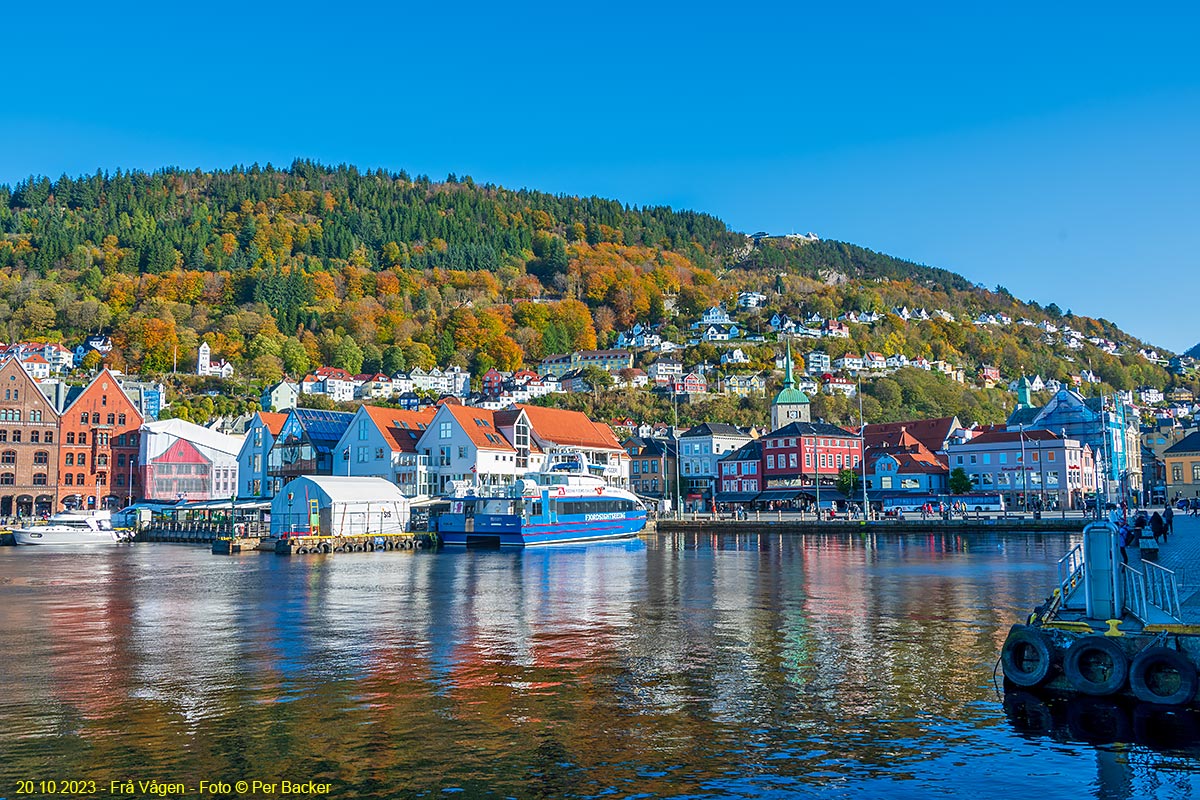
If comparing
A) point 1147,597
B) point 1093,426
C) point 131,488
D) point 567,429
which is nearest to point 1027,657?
point 1147,597

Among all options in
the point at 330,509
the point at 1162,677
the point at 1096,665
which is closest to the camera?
the point at 1162,677

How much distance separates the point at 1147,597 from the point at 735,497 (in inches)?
3975

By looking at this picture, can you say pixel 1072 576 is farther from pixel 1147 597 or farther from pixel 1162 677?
pixel 1162 677

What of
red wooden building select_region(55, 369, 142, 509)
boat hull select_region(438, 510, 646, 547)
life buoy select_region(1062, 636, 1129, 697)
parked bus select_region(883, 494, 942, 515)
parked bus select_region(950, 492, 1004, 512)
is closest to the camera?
life buoy select_region(1062, 636, 1129, 697)

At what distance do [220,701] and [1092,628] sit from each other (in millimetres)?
16161

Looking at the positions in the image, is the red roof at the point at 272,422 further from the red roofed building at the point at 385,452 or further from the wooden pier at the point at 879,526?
the wooden pier at the point at 879,526

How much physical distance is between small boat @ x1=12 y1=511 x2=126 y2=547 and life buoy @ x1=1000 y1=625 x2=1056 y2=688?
74.6 metres

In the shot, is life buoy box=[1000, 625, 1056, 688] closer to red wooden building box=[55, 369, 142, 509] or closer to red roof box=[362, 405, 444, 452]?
red roof box=[362, 405, 444, 452]

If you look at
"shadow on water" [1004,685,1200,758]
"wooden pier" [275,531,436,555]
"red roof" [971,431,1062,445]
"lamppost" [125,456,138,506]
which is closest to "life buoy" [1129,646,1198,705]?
"shadow on water" [1004,685,1200,758]

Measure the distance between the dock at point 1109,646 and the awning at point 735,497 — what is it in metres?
96.9

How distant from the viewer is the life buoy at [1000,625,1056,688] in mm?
19609

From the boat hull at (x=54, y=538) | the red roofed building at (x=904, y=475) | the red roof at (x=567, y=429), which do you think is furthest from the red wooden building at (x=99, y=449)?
the red roofed building at (x=904, y=475)

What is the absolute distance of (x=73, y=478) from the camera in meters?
103

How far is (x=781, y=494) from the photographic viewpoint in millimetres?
116625
